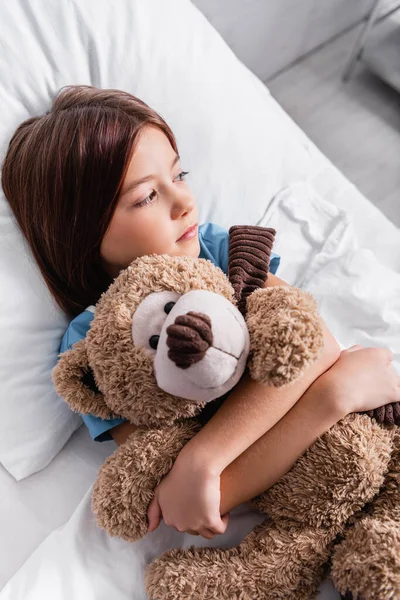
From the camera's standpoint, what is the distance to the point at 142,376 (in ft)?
1.81

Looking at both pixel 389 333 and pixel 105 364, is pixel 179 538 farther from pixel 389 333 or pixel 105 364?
pixel 389 333

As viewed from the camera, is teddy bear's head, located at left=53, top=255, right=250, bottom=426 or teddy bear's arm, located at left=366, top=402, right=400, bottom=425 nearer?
teddy bear's head, located at left=53, top=255, right=250, bottom=426

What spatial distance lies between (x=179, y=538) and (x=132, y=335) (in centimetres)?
39

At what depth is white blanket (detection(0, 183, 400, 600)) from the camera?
0.70m

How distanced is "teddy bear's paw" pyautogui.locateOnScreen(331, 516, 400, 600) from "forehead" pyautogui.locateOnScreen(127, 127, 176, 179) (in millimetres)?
564

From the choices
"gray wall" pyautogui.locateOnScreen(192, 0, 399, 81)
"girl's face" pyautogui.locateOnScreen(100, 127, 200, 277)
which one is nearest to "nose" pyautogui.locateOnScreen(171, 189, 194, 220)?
"girl's face" pyautogui.locateOnScreen(100, 127, 200, 277)

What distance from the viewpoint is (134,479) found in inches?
24.2

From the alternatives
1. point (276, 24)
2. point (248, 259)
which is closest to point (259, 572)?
point (248, 259)

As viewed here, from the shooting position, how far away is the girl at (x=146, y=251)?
2.07 ft

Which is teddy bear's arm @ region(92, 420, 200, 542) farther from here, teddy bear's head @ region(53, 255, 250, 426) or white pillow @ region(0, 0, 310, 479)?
white pillow @ region(0, 0, 310, 479)

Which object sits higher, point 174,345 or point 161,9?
point 161,9

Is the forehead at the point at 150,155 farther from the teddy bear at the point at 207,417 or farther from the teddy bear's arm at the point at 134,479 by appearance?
the teddy bear's arm at the point at 134,479

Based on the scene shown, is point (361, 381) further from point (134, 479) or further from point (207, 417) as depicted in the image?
point (134, 479)

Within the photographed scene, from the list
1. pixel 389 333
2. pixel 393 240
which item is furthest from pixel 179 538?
pixel 393 240
